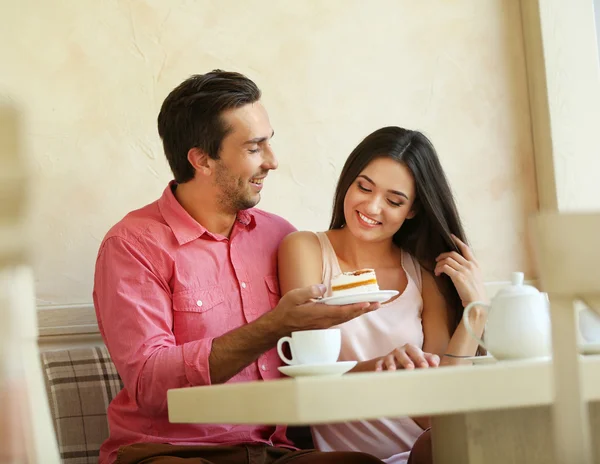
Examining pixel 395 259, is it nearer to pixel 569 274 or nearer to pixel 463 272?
pixel 463 272

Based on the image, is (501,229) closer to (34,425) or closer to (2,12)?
(2,12)

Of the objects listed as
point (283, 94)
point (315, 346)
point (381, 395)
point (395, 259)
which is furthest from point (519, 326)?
point (283, 94)

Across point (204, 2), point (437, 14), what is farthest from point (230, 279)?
point (437, 14)

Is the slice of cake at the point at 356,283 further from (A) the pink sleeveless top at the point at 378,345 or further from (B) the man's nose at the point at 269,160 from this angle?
(B) the man's nose at the point at 269,160

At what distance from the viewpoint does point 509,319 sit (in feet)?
4.83

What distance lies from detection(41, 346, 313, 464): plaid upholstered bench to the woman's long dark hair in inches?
21.3

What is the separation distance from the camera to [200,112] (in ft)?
7.85

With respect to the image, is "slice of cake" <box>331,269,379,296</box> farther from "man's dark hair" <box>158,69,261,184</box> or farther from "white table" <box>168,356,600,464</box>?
"white table" <box>168,356,600,464</box>

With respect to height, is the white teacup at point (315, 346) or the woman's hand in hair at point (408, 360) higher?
the white teacup at point (315, 346)

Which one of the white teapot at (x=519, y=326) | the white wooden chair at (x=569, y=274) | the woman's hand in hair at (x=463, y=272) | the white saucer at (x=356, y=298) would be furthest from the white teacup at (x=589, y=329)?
the white wooden chair at (x=569, y=274)

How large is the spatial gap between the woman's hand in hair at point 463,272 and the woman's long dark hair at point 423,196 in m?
0.03

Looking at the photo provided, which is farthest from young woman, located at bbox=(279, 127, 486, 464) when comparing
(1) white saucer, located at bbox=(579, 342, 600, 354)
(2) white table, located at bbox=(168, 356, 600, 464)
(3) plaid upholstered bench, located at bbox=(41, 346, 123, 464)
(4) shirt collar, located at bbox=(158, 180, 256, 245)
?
(2) white table, located at bbox=(168, 356, 600, 464)

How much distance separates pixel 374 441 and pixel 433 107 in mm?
1200

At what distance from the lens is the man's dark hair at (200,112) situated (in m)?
2.38
